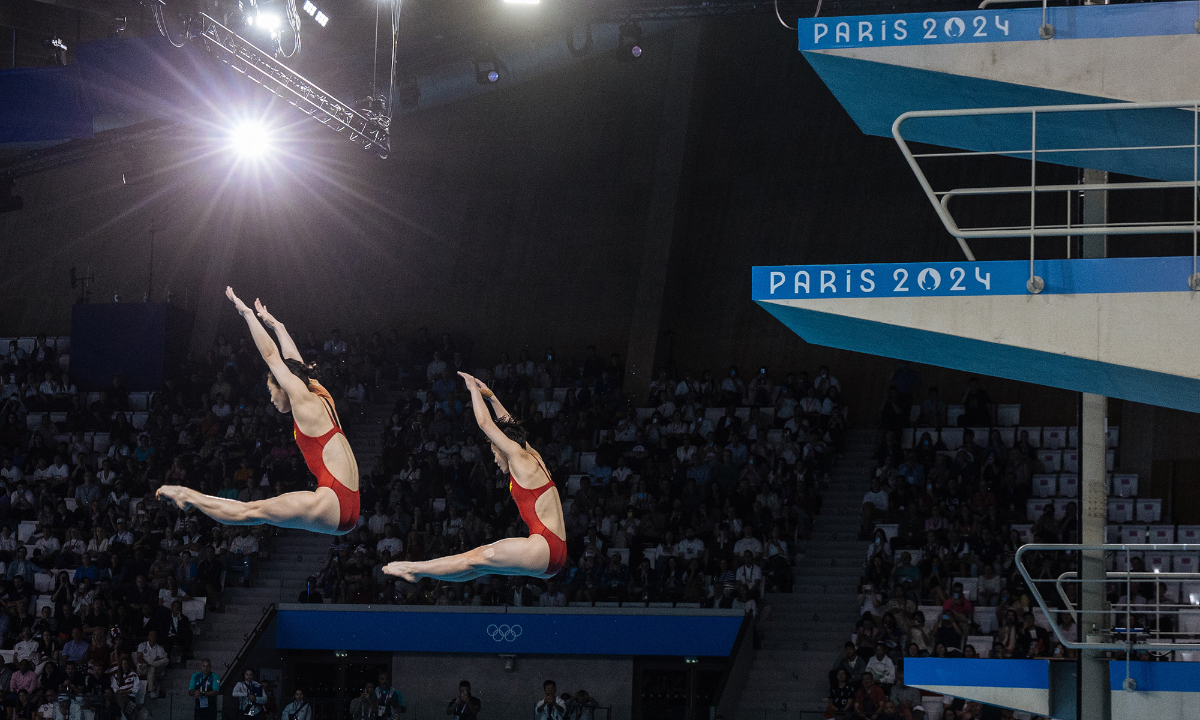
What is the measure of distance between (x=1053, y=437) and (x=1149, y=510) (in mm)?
1982

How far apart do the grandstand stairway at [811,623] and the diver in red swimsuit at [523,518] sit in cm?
786

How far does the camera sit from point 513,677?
826 inches

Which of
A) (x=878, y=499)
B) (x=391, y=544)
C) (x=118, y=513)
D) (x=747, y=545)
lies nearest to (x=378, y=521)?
(x=391, y=544)

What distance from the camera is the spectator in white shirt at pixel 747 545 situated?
66.4 feet

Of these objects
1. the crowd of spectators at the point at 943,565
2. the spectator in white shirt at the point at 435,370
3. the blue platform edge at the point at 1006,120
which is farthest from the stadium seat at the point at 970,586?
the spectator in white shirt at the point at 435,370

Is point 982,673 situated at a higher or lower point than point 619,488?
lower

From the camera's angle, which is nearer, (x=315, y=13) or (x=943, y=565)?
(x=943, y=565)

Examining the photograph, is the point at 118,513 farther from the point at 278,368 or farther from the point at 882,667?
the point at 278,368

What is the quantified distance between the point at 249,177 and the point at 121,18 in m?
13.2

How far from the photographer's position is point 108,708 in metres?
19.2

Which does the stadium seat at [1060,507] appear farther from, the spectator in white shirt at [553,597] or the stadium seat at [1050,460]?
the spectator in white shirt at [553,597]

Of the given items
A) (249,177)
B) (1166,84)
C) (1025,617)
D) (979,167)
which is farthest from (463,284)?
(1166,84)

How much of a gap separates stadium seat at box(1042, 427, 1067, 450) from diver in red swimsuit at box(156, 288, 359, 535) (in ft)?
46.2

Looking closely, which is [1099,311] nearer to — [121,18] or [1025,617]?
[1025,617]
